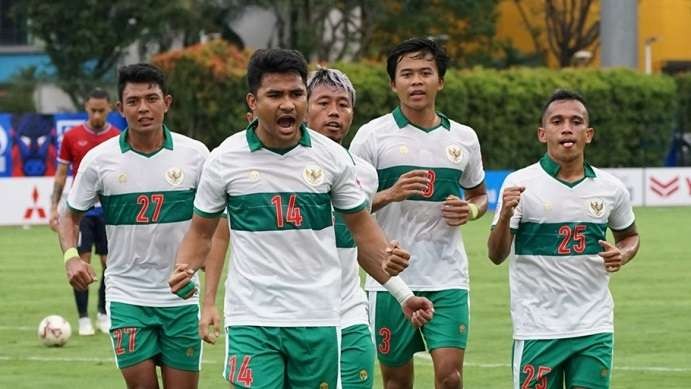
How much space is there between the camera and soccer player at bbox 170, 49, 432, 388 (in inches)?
319

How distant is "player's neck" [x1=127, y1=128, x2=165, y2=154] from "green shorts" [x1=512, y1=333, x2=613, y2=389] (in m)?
2.50

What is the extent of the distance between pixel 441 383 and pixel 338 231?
137 cm

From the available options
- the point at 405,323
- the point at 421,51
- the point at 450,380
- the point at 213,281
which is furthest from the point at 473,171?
the point at 213,281

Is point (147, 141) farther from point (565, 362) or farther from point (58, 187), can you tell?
point (58, 187)

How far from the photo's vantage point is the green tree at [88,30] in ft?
155

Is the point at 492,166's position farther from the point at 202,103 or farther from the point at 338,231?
the point at 338,231

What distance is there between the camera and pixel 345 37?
5306 centimetres

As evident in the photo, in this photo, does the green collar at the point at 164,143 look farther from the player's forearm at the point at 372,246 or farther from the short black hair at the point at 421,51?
the player's forearm at the point at 372,246

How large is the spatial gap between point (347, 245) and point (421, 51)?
1646 mm

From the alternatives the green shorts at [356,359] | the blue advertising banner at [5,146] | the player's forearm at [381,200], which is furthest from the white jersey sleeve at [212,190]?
the blue advertising banner at [5,146]

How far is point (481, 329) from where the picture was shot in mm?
16562

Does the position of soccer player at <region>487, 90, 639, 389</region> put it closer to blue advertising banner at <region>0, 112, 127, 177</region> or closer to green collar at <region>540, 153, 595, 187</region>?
green collar at <region>540, 153, 595, 187</region>

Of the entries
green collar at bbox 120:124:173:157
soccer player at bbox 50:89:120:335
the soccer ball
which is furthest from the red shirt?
green collar at bbox 120:124:173:157

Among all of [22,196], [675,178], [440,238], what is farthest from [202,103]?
[440,238]
